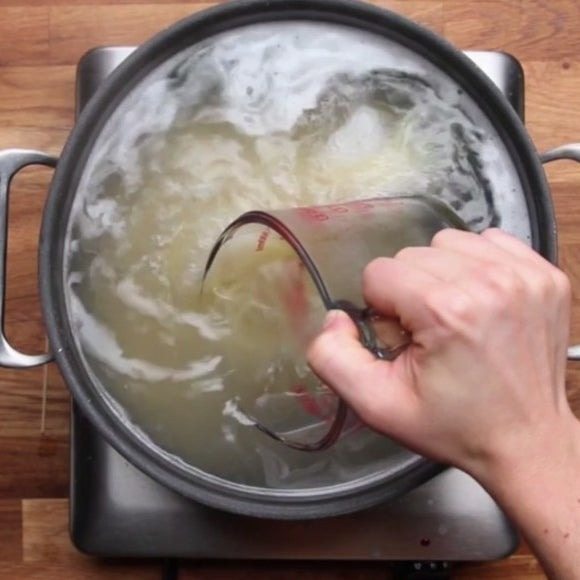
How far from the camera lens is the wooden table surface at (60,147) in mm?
800

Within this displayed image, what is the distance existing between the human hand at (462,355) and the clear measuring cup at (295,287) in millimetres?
62

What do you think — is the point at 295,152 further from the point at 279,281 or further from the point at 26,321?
the point at 26,321

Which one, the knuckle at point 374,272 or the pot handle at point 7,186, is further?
the pot handle at point 7,186

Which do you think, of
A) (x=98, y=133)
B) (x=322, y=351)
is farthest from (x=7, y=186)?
(x=322, y=351)

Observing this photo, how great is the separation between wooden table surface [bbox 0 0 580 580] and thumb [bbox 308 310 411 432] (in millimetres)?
339

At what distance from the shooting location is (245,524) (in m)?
0.73

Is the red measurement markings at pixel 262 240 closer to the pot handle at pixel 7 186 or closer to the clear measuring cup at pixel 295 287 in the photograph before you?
the clear measuring cup at pixel 295 287

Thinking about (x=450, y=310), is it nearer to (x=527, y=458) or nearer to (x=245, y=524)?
(x=527, y=458)

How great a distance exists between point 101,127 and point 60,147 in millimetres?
189

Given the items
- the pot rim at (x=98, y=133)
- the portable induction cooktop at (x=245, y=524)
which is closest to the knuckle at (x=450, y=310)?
the pot rim at (x=98, y=133)

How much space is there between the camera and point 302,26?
0.67 m

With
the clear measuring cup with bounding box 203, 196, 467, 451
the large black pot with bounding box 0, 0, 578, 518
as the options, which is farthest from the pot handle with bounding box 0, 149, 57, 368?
the clear measuring cup with bounding box 203, 196, 467, 451

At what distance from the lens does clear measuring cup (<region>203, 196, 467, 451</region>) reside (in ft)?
1.90

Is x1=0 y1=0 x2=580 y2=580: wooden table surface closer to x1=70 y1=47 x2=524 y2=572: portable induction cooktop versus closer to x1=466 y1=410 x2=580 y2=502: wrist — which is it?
x1=70 y1=47 x2=524 y2=572: portable induction cooktop
